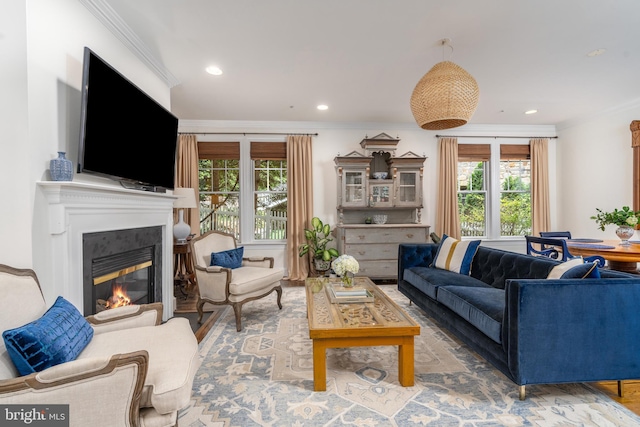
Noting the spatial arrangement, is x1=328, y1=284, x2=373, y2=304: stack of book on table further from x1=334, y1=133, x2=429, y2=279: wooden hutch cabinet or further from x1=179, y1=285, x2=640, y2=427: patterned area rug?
x1=334, y1=133, x2=429, y2=279: wooden hutch cabinet

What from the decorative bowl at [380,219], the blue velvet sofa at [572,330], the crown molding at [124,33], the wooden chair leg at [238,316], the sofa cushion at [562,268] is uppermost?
the crown molding at [124,33]

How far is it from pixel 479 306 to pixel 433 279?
854 mm

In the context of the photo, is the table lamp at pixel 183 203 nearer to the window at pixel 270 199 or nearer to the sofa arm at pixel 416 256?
the window at pixel 270 199

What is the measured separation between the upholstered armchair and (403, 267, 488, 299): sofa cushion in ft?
4.92

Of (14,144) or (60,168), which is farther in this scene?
(60,168)

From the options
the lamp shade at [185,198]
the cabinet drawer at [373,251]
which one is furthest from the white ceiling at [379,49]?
the cabinet drawer at [373,251]

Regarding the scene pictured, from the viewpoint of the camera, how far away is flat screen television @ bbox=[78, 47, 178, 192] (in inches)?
81.7

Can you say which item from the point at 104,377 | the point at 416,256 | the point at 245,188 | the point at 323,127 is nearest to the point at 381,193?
the point at 323,127

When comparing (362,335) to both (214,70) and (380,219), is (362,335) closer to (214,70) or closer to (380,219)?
(214,70)

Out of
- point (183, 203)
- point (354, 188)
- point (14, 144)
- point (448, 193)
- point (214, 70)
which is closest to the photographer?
point (14, 144)

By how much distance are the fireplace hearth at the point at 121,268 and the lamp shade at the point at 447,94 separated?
2.63 m

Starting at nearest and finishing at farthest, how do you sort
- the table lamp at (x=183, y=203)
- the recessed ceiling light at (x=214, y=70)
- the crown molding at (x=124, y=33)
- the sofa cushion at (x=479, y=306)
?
the sofa cushion at (x=479, y=306), the crown molding at (x=124, y=33), the recessed ceiling light at (x=214, y=70), the table lamp at (x=183, y=203)

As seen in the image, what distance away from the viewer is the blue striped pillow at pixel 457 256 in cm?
340

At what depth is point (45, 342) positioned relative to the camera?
1258mm
